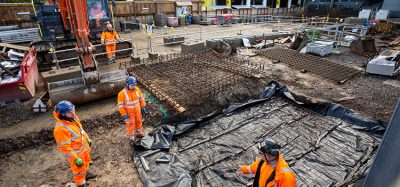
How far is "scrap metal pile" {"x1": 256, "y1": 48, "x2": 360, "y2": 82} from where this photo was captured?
10.8 meters

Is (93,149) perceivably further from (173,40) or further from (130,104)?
(173,40)

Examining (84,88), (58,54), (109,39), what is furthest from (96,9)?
(84,88)

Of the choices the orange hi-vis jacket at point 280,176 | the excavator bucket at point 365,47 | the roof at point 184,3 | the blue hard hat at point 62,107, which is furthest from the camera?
the roof at point 184,3

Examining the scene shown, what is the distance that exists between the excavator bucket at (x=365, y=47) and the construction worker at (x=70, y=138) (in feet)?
51.7

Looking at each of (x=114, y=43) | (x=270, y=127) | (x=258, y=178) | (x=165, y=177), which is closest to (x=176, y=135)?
(x=165, y=177)

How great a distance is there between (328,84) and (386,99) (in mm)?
2045

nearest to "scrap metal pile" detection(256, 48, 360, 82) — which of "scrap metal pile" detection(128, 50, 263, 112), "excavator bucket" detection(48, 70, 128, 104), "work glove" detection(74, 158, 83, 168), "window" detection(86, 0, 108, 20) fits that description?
"scrap metal pile" detection(128, 50, 263, 112)

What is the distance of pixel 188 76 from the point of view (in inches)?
377

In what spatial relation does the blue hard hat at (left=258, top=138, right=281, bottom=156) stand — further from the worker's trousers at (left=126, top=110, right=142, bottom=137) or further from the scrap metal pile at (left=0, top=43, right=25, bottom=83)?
the scrap metal pile at (left=0, top=43, right=25, bottom=83)

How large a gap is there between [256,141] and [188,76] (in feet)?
14.3

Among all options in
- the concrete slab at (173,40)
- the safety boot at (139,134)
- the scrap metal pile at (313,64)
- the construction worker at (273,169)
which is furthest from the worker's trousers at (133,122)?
the concrete slab at (173,40)

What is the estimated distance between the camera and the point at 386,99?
8648mm

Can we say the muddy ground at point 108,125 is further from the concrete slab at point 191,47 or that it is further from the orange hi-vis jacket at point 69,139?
the concrete slab at point 191,47

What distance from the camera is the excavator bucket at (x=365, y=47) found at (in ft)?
46.0
